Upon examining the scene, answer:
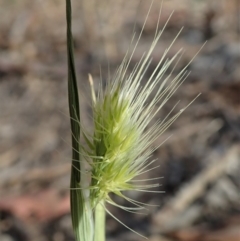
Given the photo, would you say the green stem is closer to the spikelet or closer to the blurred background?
the spikelet

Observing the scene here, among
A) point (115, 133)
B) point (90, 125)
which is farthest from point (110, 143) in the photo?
point (90, 125)

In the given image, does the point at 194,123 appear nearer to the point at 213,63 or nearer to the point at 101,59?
the point at 213,63

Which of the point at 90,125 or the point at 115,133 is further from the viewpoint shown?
the point at 90,125

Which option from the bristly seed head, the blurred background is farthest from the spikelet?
the blurred background

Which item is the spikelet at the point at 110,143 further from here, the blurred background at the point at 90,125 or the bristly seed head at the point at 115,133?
the blurred background at the point at 90,125

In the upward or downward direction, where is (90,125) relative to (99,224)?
upward

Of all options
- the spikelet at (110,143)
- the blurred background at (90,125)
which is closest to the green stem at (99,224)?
the spikelet at (110,143)

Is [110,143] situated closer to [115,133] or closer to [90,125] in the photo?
[115,133]

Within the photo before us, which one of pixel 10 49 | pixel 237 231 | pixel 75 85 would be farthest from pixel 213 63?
pixel 75 85
